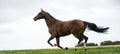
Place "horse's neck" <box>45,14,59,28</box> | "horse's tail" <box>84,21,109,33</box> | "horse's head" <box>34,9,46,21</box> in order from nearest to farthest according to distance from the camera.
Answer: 1. "horse's tail" <box>84,21,109,33</box>
2. "horse's neck" <box>45,14,59,28</box>
3. "horse's head" <box>34,9,46,21</box>

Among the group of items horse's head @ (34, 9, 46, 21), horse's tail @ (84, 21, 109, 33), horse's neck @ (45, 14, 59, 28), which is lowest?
horse's tail @ (84, 21, 109, 33)

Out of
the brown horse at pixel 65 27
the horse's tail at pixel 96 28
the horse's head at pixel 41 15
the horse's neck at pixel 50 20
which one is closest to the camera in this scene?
the brown horse at pixel 65 27

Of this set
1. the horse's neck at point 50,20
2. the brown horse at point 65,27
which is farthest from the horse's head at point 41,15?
the horse's neck at point 50,20

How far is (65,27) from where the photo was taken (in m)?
17.6

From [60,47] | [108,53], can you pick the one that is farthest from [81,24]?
[108,53]

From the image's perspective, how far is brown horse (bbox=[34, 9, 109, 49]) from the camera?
17.2m

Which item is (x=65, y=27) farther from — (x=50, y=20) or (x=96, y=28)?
(x=96, y=28)

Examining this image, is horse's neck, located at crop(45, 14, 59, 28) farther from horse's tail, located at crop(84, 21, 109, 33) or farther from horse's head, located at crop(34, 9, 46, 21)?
horse's tail, located at crop(84, 21, 109, 33)

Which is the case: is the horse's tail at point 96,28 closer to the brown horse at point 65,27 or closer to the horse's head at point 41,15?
the brown horse at point 65,27

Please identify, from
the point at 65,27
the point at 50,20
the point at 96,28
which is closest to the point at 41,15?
the point at 50,20

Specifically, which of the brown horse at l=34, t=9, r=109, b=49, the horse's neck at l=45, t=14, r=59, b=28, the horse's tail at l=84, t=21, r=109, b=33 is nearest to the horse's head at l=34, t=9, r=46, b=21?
the brown horse at l=34, t=9, r=109, b=49

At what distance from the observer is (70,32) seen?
57.7 ft

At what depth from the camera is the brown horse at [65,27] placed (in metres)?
17.2

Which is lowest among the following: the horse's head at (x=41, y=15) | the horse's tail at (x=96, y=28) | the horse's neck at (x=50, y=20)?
the horse's tail at (x=96, y=28)
